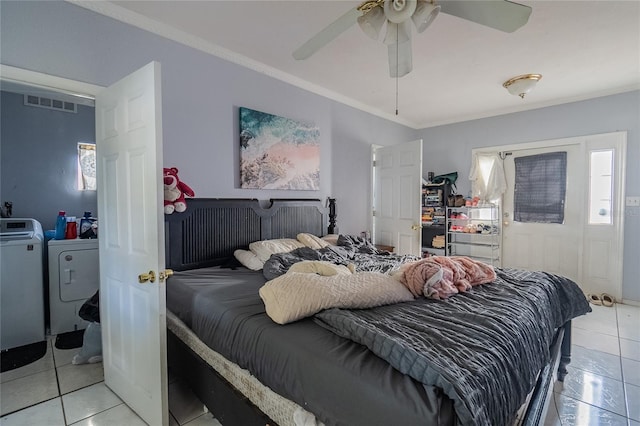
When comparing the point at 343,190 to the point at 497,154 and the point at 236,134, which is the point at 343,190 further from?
the point at 497,154

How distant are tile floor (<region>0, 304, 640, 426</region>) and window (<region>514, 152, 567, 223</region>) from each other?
2.07 m

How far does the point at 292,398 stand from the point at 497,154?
472cm

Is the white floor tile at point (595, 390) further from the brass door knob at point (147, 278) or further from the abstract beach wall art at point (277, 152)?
the abstract beach wall art at point (277, 152)

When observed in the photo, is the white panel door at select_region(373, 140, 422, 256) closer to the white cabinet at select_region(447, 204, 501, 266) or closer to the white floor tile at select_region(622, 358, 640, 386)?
the white cabinet at select_region(447, 204, 501, 266)

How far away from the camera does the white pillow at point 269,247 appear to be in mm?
2611

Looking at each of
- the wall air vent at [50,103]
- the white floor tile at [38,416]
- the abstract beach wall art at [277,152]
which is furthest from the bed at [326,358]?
the wall air vent at [50,103]

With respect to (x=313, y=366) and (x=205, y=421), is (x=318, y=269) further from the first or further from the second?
(x=205, y=421)

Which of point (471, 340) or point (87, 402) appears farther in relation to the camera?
point (87, 402)

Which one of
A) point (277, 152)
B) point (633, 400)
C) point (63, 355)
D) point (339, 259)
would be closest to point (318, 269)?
point (339, 259)

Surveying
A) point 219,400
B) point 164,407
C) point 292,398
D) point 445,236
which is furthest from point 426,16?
point 445,236

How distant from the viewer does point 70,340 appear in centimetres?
270

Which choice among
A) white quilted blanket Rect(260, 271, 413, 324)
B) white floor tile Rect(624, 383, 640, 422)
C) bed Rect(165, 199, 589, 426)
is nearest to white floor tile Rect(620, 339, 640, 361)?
white floor tile Rect(624, 383, 640, 422)

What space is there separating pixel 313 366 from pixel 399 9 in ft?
5.53

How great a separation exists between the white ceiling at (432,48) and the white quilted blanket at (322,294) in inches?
72.8
